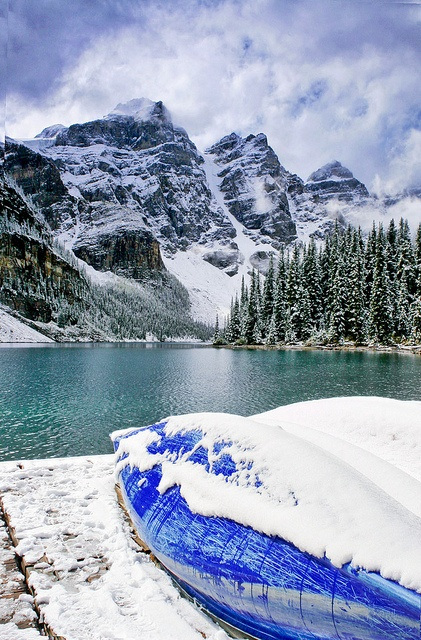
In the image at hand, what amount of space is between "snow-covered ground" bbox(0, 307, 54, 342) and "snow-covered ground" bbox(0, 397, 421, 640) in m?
109

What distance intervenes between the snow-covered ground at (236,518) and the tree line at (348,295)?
173 ft

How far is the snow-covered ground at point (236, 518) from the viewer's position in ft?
9.98

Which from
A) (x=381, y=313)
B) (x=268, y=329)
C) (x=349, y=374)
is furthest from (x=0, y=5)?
(x=268, y=329)

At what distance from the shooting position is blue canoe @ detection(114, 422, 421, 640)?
2641mm

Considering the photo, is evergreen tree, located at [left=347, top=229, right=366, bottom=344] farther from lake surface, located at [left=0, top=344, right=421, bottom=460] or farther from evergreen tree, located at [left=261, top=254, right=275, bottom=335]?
lake surface, located at [left=0, top=344, right=421, bottom=460]

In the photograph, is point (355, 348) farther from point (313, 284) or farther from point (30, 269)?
point (30, 269)

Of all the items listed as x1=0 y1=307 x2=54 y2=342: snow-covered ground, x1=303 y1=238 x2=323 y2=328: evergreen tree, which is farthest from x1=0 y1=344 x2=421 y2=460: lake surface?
x1=0 y1=307 x2=54 y2=342: snow-covered ground

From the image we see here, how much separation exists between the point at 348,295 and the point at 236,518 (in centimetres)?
6393

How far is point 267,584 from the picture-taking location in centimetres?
318

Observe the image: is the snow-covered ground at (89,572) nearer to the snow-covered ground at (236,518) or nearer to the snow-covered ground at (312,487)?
the snow-covered ground at (236,518)

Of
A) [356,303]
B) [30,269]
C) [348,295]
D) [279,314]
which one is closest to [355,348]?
[356,303]

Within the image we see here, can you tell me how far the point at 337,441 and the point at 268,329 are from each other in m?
72.2

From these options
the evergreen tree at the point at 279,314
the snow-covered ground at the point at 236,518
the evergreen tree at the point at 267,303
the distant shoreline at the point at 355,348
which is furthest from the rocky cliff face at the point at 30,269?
the snow-covered ground at the point at 236,518

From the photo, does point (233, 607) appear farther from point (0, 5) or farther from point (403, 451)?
point (0, 5)
